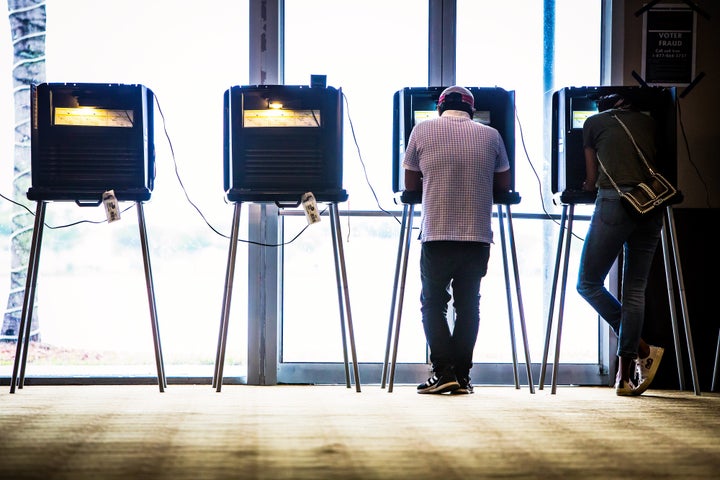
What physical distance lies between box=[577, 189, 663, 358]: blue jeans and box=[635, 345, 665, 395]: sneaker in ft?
0.37

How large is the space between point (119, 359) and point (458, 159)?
1.95m

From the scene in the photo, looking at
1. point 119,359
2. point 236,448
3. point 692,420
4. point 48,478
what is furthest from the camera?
point 119,359

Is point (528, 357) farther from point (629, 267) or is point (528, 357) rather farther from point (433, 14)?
point (433, 14)

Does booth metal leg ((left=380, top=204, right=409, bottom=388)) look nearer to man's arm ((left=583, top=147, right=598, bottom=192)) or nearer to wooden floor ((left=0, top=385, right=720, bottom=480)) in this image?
wooden floor ((left=0, top=385, right=720, bottom=480))

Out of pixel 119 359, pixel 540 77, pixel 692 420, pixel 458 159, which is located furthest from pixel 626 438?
pixel 119 359

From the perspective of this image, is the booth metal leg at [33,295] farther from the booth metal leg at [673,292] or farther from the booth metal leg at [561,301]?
the booth metal leg at [673,292]

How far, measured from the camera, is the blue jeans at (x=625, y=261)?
3623mm

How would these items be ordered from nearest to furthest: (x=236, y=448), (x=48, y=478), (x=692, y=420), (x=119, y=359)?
(x=48, y=478) → (x=236, y=448) → (x=692, y=420) → (x=119, y=359)

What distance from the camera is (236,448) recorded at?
90.0 inches

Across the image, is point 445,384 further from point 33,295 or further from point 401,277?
point 33,295

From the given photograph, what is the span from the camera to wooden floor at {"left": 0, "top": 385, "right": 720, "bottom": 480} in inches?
80.7

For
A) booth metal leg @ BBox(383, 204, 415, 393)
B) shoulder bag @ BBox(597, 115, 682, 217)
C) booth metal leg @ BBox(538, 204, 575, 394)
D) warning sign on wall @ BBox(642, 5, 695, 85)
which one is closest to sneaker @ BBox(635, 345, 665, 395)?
booth metal leg @ BBox(538, 204, 575, 394)

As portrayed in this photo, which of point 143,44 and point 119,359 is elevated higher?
point 143,44

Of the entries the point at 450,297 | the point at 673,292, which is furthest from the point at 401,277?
the point at 673,292
